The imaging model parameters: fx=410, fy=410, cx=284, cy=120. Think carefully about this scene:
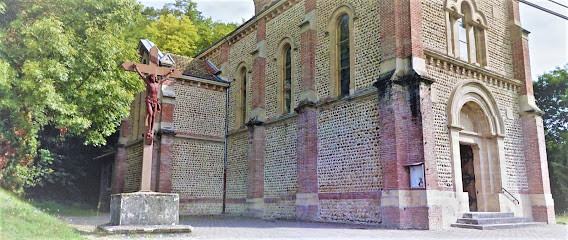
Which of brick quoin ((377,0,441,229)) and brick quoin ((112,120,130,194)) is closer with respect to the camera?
brick quoin ((377,0,441,229))

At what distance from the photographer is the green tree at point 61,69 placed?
12.5 metres

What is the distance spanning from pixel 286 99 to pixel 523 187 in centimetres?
1040

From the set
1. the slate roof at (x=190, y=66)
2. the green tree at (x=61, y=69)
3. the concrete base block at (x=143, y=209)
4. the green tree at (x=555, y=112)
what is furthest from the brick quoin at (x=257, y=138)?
the green tree at (x=555, y=112)

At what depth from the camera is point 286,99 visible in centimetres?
1916

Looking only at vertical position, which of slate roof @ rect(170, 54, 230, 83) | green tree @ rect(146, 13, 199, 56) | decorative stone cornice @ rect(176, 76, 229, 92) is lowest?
decorative stone cornice @ rect(176, 76, 229, 92)

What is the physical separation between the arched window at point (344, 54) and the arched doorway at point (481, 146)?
4.23 meters

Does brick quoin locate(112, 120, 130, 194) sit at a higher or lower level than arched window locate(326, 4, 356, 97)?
lower

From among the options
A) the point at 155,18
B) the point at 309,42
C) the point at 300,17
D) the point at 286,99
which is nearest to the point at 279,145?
the point at 286,99

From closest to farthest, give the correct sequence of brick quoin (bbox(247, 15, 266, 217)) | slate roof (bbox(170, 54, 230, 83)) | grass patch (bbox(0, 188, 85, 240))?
grass patch (bbox(0, 188, 85, 240)) → brick quoin (bbox(247, 15, 266, 217)) → slate roof (bbox(170, 54, 230, 83))

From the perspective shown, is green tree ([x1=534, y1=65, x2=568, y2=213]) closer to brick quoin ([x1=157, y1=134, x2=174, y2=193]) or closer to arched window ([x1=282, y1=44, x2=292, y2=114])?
arched window ([x1=282, y1=44, x2=292, y2=114])

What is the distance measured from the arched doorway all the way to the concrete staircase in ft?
2.57

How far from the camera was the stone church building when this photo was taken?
42.8ft

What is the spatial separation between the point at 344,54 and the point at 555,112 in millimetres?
18414

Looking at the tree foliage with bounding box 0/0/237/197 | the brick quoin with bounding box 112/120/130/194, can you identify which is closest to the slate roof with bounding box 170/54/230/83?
the brick quoin with bounding box 112/120/130/194
